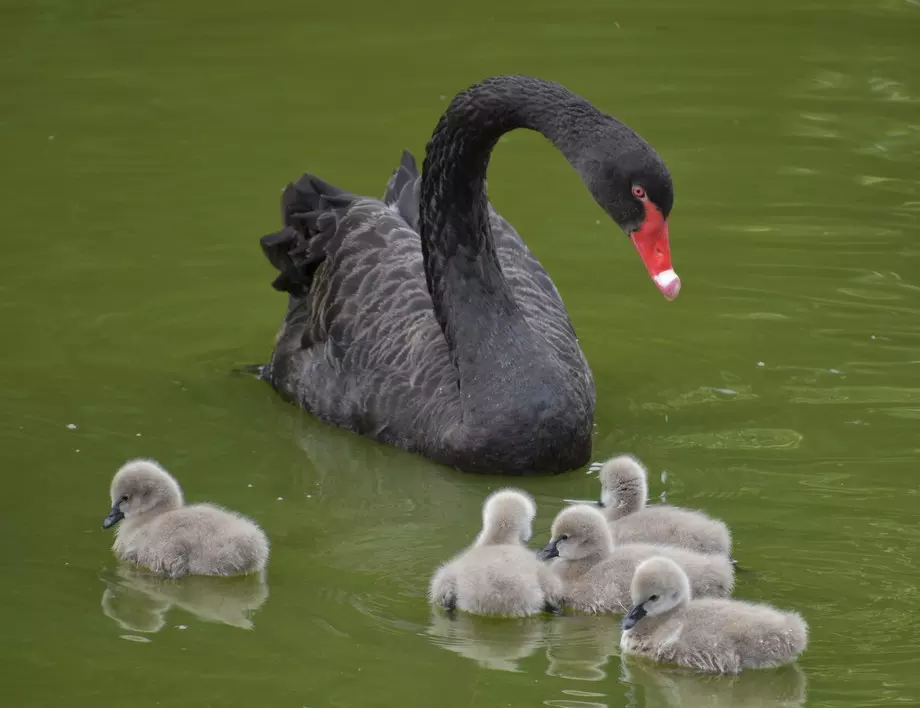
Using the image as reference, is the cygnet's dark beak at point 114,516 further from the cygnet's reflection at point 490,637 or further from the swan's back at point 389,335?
the swan's back at point 389,335

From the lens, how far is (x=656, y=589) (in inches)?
196

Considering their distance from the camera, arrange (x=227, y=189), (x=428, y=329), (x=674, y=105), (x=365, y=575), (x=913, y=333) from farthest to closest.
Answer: (x=674, y=105) → (x=227, y=189) → (x=913, y=333) → (x=428, y=329) → (x=365, y=575)

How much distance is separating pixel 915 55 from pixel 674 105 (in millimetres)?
1736

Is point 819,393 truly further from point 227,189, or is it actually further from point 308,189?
point 227,189

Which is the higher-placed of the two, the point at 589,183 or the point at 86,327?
the point at 589,183

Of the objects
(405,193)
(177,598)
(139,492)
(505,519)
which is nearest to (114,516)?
(139,492)

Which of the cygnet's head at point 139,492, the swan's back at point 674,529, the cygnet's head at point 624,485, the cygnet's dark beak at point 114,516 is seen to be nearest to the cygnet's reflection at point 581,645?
the swan's back at point 674,529

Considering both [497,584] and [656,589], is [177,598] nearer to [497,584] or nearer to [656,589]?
[497,584]

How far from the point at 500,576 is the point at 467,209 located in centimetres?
211

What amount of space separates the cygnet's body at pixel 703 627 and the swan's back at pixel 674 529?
0.54 metres

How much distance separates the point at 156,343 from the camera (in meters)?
7.93

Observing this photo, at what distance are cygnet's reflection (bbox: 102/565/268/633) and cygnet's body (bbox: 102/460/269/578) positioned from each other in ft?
0.11

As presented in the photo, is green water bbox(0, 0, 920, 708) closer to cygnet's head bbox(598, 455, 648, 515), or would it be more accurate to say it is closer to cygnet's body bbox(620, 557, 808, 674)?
cygnet's body bbox(620, 557, 808, 674)

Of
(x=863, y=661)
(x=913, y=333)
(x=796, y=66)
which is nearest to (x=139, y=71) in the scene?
(x=796, y=66)
